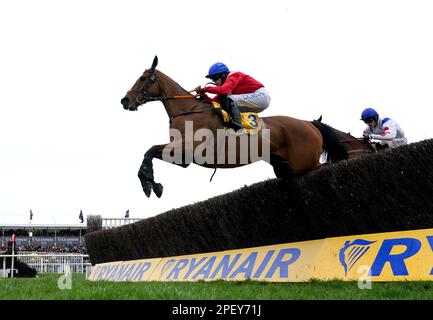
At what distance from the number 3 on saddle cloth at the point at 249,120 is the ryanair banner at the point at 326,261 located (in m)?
1.56

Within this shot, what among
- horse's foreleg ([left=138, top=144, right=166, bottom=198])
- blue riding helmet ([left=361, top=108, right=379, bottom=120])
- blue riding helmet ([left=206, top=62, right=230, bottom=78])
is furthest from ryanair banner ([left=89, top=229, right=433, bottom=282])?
blue riding helmet ([left=361, top=108, right=379, bottom=120])

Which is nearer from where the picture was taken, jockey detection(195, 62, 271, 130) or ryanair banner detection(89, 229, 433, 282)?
ryanair banner detection(89, 229, 433, 282)

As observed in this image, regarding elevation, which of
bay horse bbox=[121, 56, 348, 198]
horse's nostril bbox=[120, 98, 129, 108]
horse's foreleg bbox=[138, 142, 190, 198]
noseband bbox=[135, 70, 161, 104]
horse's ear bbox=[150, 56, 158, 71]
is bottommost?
horse's foreleg bbox=[138, 142, 190, 198]

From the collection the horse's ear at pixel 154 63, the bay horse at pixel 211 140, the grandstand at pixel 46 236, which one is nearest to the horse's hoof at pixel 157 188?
the bay horse at pixel 211 140

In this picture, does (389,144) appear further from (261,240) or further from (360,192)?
(360,192)

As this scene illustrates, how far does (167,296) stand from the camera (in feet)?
16.0

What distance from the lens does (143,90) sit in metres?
8.54

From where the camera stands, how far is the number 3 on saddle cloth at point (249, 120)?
27.1ft

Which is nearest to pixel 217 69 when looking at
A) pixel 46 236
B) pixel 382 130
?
pixel 382 130

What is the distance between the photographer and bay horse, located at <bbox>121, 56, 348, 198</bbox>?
779 cm

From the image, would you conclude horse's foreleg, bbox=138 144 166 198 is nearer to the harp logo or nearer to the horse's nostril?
the horse's nostril

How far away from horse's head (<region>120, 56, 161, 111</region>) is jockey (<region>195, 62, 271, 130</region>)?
2.01 ft

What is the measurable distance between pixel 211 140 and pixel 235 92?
0.92 meters
